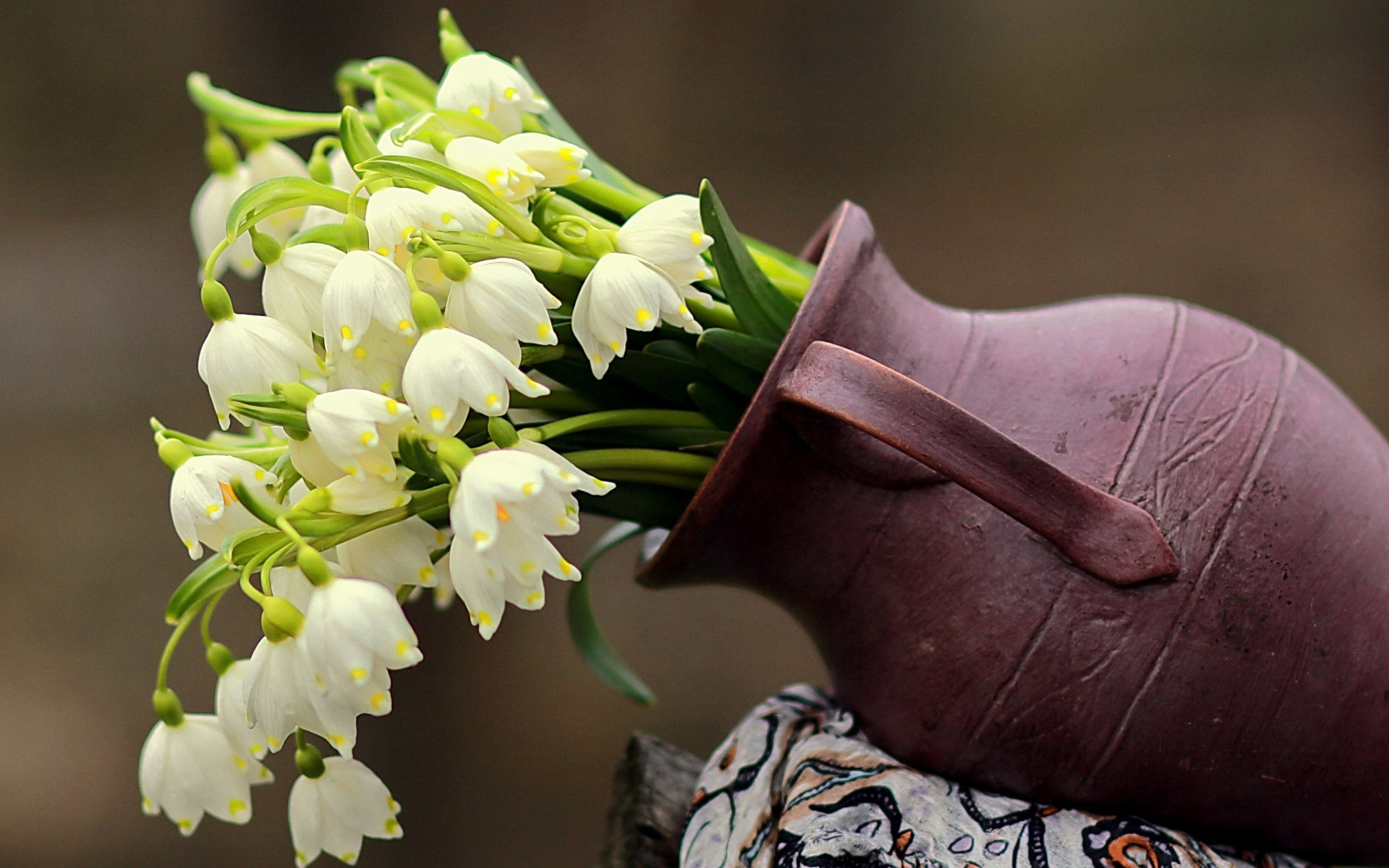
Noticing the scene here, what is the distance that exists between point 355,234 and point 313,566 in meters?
0.13

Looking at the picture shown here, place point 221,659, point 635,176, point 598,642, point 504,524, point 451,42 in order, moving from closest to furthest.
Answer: point 504,524
point 221,659
point 451,42
point 598,642
point 635,176

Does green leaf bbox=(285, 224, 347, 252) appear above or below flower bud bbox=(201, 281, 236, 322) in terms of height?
above

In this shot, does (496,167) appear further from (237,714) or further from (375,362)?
(237,714)

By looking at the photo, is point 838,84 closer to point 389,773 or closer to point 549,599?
point 549,599

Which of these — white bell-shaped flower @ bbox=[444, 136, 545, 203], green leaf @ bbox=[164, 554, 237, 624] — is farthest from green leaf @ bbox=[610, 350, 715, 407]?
green leaf @ bbox=[164, 554, 237, 624]

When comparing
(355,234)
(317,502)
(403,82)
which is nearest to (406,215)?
(355,234)

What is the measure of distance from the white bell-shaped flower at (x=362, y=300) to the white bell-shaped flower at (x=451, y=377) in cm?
2

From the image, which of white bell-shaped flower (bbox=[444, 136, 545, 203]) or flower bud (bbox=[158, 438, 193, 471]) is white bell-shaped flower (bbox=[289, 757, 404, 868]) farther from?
white bell-shaped flower (bbox=[444, 136, 545, 203])

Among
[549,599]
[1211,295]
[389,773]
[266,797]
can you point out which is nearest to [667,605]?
[549,599]

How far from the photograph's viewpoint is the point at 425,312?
15.9 inches

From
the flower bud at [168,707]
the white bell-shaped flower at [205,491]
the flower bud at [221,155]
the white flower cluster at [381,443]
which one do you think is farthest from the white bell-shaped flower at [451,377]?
the flower bud at [221,155]

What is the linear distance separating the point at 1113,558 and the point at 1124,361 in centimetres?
12

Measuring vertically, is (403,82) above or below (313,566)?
above

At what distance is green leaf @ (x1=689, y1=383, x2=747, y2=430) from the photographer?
541 mm
